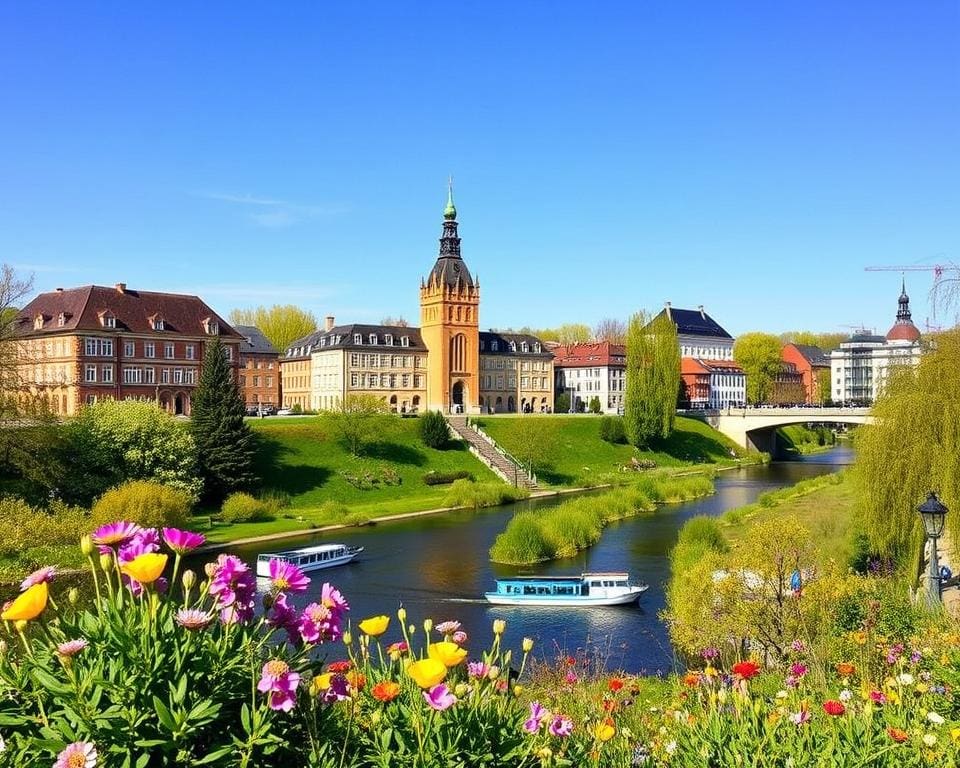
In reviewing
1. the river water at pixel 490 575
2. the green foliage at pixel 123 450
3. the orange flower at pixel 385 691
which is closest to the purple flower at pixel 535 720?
the orange flower at pixel 385 691

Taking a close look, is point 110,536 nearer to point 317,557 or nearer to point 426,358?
point 317,557

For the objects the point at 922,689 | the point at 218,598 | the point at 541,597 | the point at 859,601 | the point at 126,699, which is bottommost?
the point at 541,597

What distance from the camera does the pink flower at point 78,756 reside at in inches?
160

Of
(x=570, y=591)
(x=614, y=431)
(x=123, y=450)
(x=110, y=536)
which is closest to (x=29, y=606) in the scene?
(x=110, y=536)

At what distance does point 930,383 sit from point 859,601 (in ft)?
34.2

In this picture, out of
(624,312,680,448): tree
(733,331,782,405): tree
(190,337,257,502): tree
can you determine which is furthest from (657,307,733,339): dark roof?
(190,337,257,502): tree

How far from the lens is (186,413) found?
68.5 metres

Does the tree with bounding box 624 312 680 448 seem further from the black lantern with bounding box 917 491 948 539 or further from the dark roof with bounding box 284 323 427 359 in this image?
the black lantern with bounding box 917 491 948 539

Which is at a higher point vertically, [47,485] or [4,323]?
[4,323]

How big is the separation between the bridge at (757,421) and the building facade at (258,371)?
49938mm

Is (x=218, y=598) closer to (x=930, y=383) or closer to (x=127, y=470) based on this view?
(x=930, y=383)

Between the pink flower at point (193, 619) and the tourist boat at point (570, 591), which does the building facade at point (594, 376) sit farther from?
the pink flower at point (193, 619)

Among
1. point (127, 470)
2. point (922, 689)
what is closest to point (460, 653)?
point (922, 689)

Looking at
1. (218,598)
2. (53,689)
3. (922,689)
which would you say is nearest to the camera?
(53,689)
